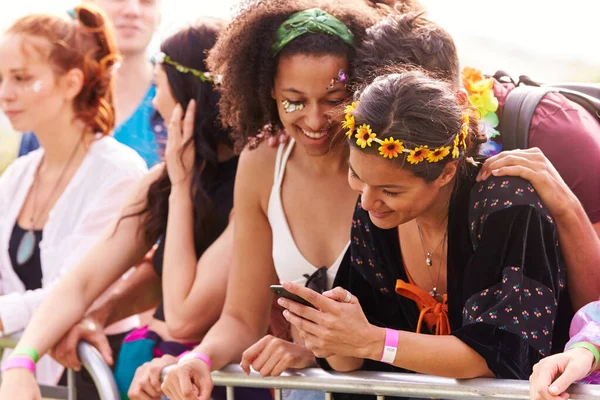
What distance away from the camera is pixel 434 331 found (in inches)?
84.0

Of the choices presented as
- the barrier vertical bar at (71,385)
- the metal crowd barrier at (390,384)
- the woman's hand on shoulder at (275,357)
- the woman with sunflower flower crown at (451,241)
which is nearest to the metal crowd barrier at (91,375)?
the barrier vertical bar at (71,385)

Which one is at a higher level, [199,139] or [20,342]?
[199,139]

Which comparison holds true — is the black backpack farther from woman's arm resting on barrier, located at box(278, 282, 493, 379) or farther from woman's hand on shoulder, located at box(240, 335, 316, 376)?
woman's hand on shoulder, located at box(240, 335, 316, 376)

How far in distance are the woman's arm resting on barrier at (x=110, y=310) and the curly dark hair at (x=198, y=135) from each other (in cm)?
20

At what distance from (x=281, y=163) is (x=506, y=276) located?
0.89 m

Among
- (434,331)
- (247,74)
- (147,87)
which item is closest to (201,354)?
(434,331)

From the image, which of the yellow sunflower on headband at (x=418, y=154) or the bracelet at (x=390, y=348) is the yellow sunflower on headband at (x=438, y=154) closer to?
the yellow sunflower on headband at (x=418, y=154)

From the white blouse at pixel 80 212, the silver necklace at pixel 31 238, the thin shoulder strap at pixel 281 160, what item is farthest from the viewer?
the silver necklace at pixel 31 238

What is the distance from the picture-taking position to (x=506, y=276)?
1883 mm

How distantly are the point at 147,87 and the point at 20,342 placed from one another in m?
1.41

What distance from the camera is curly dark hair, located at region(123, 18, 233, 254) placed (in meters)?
2.82

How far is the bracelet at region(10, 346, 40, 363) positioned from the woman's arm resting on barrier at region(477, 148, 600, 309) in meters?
1.42

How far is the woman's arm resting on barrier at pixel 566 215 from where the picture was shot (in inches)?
75.9

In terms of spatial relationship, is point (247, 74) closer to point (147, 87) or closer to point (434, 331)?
point (434, 331)
